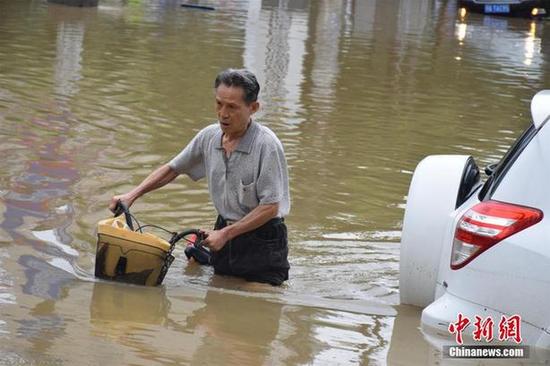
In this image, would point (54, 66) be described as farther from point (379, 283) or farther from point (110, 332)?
point (110, 332)

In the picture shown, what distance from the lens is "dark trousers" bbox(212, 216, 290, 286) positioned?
6.25 meters

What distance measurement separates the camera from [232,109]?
5.95m

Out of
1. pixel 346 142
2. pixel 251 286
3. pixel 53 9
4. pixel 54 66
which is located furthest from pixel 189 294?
pixel 53 9

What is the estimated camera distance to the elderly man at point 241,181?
5949 millimetres

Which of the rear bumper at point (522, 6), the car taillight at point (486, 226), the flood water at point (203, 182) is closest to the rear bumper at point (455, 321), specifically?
the car taillight at point (486, 226)

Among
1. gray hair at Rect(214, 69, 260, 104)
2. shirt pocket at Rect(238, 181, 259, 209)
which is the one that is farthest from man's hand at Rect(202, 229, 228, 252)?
gray hair at Rect(214, 69, 260, 104)

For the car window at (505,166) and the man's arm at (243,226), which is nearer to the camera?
the car window at (505,166)

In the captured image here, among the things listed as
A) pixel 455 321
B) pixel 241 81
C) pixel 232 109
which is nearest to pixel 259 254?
pixel 232 109

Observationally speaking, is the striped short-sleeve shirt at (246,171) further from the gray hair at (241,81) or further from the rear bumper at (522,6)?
the rear bumper at (522,6)

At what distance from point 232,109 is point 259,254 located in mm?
887

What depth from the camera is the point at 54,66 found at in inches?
631

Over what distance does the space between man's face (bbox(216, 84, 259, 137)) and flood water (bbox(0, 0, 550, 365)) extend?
3.11ft

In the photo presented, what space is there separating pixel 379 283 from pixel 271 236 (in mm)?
979

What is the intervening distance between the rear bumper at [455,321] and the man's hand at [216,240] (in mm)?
1449
